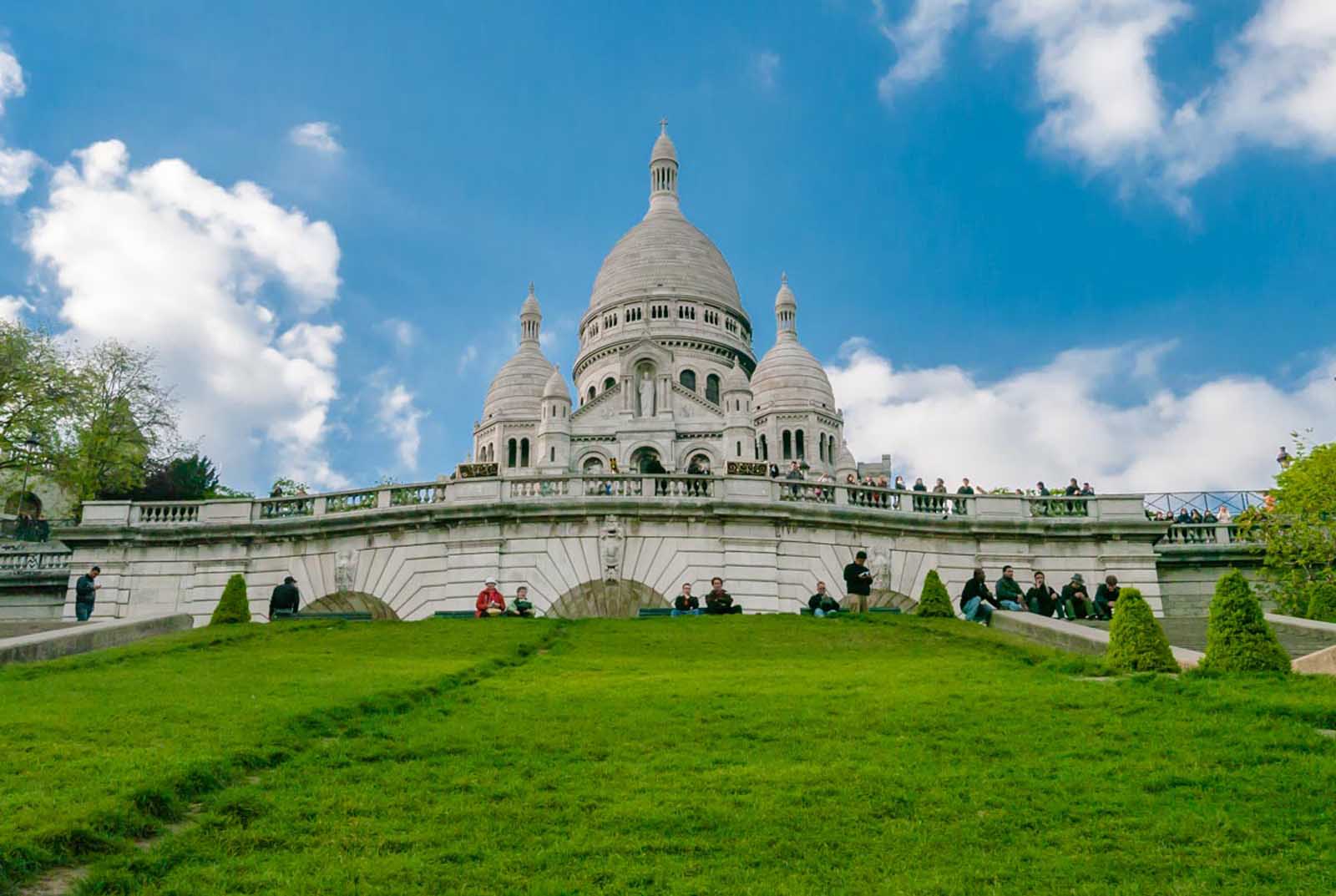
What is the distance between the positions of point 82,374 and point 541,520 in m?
27.3

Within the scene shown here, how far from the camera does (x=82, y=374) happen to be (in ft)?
156

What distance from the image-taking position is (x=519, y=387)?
9562 centimetres

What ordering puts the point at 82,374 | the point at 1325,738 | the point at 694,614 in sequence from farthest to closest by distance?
the point at 82,374, the point at 694,614, the point at 1325,738

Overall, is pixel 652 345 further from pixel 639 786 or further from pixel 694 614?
pixel 639 786

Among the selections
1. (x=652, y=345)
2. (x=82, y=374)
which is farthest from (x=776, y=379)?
(x=82, y=374)

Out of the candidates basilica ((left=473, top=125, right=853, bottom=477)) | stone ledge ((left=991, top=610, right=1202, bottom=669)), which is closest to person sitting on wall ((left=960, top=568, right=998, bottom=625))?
stone ledge ((left=991, top=610, right=1202, bottom=669))

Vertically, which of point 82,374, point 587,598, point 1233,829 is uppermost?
point 82,374

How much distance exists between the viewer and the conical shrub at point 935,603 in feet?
75.9

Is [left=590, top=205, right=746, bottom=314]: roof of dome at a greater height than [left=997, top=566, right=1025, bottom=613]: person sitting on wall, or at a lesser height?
greater

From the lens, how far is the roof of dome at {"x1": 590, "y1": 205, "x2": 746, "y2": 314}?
339ft

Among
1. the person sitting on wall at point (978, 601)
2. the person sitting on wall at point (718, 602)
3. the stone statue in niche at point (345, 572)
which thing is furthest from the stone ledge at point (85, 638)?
the person sitting on wall at point (978, 601)

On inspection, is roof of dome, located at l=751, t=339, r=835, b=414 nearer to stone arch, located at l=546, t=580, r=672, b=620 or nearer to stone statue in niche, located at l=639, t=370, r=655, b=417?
stone statue in niche, located at l=639, t=370, r=655, b=417

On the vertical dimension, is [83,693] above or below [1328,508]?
below

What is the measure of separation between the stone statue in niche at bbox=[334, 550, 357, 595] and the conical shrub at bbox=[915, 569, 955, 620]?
13.8 meters
